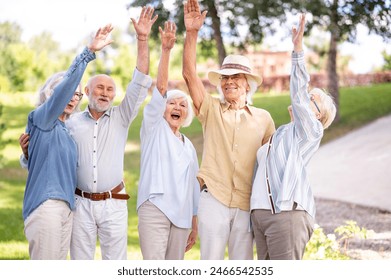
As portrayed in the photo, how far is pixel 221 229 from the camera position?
330 centimetres

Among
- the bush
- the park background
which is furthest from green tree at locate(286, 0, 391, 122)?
the bush

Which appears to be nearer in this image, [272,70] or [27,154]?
[27,154]

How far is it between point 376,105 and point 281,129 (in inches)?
432

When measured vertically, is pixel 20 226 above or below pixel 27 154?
below

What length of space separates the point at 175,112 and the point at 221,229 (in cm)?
60

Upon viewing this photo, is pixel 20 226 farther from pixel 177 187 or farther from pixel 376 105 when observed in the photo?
pixel 376 105

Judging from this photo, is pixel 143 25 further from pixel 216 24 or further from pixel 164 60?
pixel 216 24

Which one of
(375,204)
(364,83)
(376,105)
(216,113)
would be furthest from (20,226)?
(364,83)

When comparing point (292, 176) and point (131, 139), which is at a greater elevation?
point (292, 176)

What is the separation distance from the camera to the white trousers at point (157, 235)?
11.0 ft

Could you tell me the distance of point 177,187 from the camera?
3410mm

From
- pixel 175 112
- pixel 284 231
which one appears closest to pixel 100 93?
pixel 175 112

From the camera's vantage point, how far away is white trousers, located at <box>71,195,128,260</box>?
334 cm

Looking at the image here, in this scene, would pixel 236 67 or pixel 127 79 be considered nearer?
pixel 236 67
